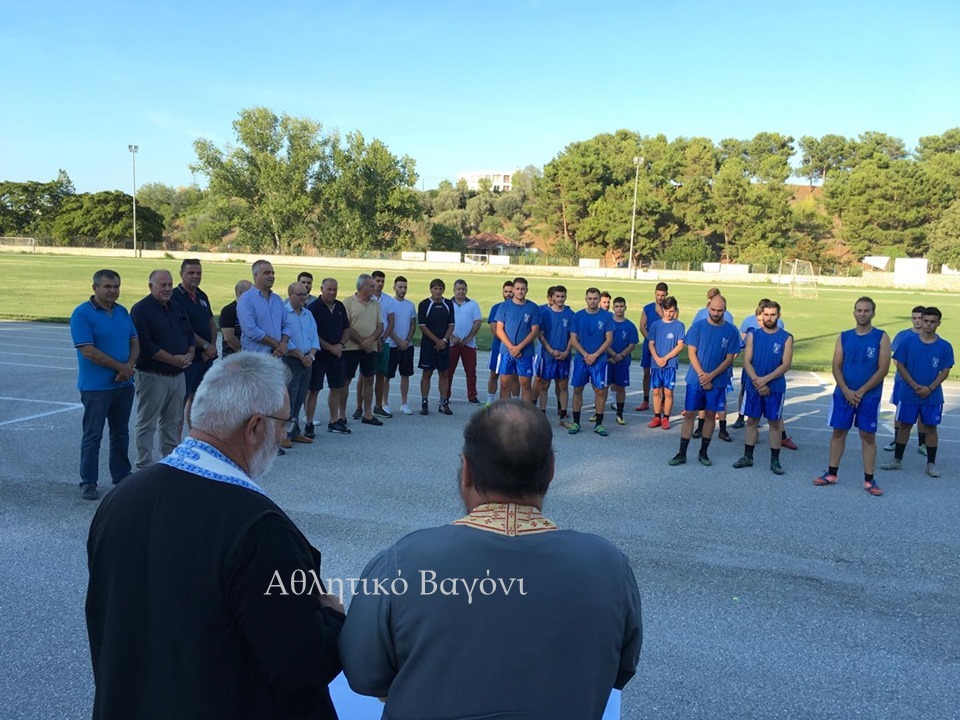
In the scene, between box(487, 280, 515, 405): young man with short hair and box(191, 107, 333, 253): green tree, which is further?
box(191, 107, 333, 253): green tree

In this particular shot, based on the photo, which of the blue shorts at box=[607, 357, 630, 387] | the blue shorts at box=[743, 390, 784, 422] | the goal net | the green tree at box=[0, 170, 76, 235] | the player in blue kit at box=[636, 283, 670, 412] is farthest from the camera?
the green tree at box=[0, 170, 76, 235]

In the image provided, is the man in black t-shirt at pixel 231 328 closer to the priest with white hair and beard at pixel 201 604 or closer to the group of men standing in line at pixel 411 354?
the group of men standing in line at pixel 411 354

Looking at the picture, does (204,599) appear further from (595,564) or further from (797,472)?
(797,472)

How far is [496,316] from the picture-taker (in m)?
10.7

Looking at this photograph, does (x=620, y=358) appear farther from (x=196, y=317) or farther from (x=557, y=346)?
(x=196, y=317)

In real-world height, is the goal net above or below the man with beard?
above

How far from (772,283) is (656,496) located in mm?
64091

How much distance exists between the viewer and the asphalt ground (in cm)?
371

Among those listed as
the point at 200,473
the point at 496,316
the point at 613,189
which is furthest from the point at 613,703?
the point at 613,189

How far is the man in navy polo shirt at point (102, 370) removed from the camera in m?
6.39

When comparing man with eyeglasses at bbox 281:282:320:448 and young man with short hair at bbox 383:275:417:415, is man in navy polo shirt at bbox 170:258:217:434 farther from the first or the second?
young man with short hair at bbox 383:275:417:415

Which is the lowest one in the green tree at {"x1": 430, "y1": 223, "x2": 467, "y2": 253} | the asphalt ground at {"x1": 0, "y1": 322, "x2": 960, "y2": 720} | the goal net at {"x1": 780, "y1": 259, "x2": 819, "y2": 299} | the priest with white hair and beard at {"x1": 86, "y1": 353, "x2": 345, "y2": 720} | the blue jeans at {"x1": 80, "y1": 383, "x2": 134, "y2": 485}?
the asphalt ground at {"x1": 0, "y1": 322, "x2": 960, "y2": 720}

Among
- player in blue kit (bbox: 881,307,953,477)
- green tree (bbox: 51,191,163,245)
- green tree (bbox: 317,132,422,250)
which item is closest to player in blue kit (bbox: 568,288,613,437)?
player in blue kit (bbox: 881,307,953,477)

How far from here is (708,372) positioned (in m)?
8.46
